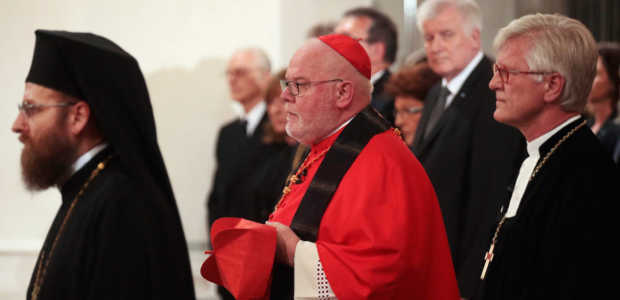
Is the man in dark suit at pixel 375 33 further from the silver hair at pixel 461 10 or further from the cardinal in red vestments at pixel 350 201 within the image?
the cardinal in red vestments at pixel 350 201

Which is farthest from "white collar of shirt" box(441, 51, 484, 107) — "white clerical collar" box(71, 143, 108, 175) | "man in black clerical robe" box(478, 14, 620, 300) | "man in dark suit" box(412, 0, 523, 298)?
"white clerical collar" box(71, 143, 108, 175)

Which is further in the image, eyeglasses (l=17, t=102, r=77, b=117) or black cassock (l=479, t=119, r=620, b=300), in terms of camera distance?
eyeglasses (l=17, t=102, r=77, b=117)

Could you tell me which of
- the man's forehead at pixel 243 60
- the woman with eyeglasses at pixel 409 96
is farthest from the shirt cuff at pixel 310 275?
the man's forehead at pixel 243 60

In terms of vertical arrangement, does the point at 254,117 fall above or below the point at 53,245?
below

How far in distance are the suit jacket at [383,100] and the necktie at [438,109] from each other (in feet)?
2.00

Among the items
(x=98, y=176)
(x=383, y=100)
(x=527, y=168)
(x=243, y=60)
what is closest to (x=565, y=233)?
(x=527, y=168)

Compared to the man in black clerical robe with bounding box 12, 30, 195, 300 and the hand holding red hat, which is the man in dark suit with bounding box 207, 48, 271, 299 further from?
the hand holding red hat

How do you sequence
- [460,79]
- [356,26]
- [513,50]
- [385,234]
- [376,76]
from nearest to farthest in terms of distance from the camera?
[385,234], [513,50], [460,79], [376,76], [356,26]

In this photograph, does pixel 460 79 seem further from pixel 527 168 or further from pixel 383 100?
pixel 527 168

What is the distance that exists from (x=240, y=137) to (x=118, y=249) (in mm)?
4054

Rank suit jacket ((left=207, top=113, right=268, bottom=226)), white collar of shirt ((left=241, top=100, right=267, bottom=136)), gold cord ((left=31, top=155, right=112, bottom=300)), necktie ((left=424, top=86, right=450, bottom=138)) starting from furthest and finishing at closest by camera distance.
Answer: white collar of shirt ((left=241, top=100, right=267, bottom=136)), suit jacket ((left=207, top=113, right=268, bottom=226)), necktie ((left=424, top=86, right=450, bottom=138)), gold cord ((left=31, top=155, right=112, bottom=300))

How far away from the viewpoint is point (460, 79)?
4410mm

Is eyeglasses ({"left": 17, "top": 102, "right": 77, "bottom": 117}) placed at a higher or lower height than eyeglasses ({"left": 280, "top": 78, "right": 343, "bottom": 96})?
lower

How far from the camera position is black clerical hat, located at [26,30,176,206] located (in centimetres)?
323
